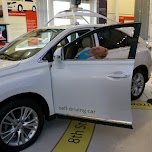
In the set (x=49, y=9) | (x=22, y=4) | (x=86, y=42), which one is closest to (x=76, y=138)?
(x=86, y=42)

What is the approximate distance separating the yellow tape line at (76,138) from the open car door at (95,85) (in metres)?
0.34

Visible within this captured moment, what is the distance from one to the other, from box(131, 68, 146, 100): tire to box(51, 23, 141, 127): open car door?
146 centimetres

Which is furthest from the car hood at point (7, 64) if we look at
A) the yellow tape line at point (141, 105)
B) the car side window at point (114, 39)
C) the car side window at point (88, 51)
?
the yellow tape line at point (141, 105)

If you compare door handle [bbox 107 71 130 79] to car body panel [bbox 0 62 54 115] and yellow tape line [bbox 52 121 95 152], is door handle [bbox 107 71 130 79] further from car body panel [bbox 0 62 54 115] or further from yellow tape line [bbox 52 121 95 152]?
yellow tape line [bbox 52 121 95 152]

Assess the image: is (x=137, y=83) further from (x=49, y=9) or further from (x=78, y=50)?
(x=49, y=9)

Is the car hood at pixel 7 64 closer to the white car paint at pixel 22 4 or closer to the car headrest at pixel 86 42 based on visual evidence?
the car headrest at pixel 86 42

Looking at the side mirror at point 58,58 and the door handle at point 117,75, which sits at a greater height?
the side mirror at point 58,58

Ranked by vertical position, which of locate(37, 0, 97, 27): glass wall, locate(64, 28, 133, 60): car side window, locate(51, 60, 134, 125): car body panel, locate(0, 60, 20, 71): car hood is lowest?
locate(51, 60, 134, 125): car body panel

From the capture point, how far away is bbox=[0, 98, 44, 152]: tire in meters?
2.21

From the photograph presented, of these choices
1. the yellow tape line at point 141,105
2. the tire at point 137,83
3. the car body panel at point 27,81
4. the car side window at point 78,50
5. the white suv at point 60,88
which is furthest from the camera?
the tire at point 137,83

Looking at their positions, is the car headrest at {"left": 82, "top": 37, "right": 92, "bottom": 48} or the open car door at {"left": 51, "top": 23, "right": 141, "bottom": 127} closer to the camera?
the open car door at {"left": 51, "top": 23, "right": 141, "bottom": 127}

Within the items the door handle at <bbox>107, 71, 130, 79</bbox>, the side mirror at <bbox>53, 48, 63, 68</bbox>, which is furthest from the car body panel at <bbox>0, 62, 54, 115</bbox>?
the door handle at <bbox>107, 71, 130, 79</bbox>

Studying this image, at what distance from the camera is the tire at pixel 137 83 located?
3703 mm

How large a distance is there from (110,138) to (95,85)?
73cm
